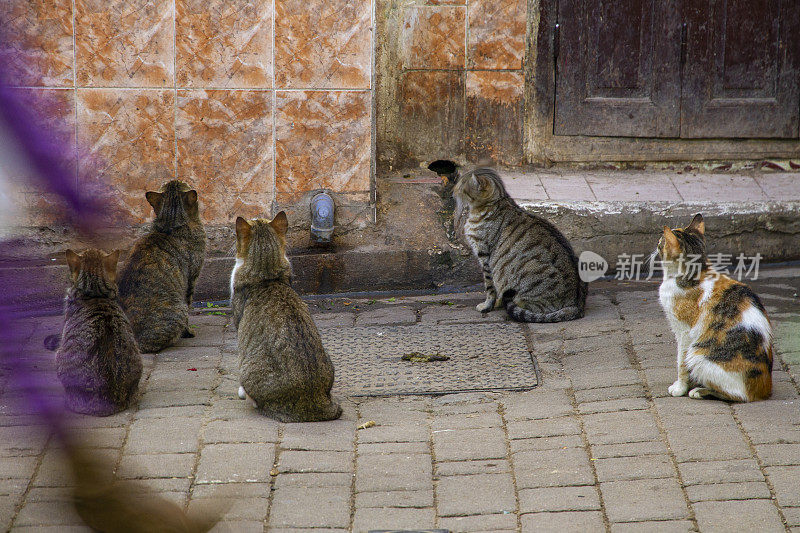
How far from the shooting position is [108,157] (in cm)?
591

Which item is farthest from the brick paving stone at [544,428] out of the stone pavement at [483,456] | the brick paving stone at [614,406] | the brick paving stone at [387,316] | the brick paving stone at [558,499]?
the brick paving stone at [387,316]

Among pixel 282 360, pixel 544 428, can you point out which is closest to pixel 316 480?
pixel 282 360

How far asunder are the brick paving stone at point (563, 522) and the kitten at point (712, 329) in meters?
1.31

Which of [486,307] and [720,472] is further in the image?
[486,307]

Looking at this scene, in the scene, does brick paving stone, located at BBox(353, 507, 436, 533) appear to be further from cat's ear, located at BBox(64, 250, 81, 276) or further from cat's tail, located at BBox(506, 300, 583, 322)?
cat's tail, located at BBox(506, 300, 583, 322)

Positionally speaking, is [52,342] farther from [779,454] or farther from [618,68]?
[618,68]

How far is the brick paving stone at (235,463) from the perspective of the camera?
345cm

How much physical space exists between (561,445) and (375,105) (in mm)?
3601

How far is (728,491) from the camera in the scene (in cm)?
323

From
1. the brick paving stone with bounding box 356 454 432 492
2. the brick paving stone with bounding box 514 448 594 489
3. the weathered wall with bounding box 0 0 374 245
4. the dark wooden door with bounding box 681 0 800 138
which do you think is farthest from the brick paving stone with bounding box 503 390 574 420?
the dark wooden door with bounding box 681 0 800 138

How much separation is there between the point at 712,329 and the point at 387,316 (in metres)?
2.52

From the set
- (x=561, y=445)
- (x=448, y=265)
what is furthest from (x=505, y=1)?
(x=561, y=445)

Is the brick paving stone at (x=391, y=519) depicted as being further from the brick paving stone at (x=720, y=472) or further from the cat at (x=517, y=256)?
the cat at (x=517, y=256)

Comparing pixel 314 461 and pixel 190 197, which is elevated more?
pixel 190 197
